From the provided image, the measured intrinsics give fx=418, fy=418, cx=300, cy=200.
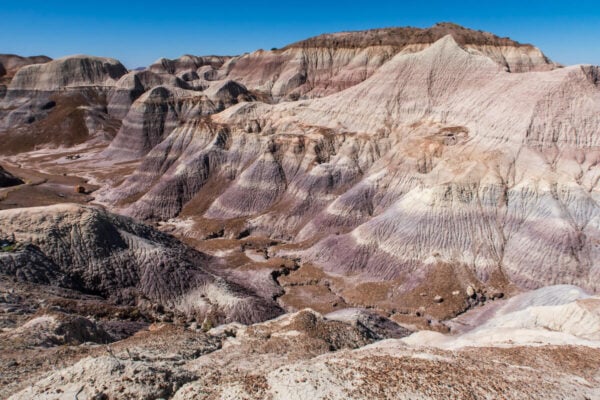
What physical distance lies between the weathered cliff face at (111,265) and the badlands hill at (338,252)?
0.13 meters

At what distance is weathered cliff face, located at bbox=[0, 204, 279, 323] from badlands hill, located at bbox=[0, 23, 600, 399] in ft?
0.43

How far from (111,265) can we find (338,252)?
Answer: 62.0 feet

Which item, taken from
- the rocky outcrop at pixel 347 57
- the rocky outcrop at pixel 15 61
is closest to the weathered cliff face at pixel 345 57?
the rocky outcrop at pixel 347 57

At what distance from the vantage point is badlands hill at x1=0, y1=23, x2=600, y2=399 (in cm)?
1447

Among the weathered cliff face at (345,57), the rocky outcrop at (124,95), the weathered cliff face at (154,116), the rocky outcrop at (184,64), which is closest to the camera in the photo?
the weathered cliff face at (154,116)

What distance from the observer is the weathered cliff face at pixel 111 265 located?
1026 inches

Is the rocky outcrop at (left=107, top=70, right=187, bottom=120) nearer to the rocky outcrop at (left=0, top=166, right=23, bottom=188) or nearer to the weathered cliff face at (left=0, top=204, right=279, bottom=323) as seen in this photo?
the rocky outcrop at (left=0, top=166, right=23, bottom=188)

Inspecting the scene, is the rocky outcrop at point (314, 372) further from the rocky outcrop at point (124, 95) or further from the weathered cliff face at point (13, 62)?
the weathered cliff face at point (13, 62)

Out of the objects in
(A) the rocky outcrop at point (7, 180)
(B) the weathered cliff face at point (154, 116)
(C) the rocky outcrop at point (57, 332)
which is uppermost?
(B) the weathered cliff face at point (154, 116)

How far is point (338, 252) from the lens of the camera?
3778 cm

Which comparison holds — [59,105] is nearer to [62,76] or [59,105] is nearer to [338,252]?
[62,76]

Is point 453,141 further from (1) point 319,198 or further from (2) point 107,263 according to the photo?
(2) point 107,263

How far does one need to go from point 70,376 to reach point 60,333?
678 centimetres

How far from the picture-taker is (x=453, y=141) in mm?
43500
